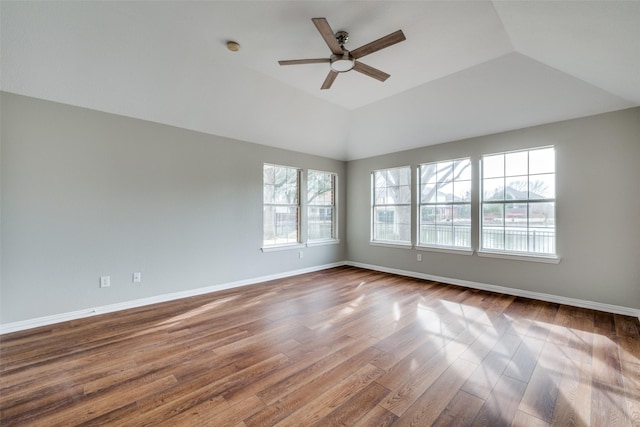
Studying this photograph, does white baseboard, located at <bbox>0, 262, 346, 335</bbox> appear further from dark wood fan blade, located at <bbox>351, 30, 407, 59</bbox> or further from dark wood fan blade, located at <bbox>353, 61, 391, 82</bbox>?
dark wood fan blade, located at <bbox>351, 30, 407, 59</bbox>

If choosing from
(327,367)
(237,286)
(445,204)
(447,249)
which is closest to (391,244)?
(447,249)

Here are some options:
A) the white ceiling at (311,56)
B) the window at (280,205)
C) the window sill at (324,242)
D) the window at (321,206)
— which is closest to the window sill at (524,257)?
the white ceiling at (311,56)

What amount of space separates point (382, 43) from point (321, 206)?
3.94 m

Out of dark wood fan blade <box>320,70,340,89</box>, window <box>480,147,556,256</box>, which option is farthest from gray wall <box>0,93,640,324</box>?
dark wood fan blade <box>320,70,340,89</box>

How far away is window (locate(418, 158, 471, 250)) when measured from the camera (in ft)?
15.5

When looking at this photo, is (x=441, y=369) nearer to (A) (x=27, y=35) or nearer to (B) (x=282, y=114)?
(B) (x=282, y=114)

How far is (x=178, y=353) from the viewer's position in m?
2.46

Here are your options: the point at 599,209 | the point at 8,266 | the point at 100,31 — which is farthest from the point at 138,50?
the point at 599,209

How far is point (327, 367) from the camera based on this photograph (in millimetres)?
2236

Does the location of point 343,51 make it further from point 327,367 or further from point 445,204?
point 445,204

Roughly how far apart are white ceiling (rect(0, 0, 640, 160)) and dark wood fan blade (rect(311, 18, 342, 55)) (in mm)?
334

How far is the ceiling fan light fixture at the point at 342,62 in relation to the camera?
2652mm

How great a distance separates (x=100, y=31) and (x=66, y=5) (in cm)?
28

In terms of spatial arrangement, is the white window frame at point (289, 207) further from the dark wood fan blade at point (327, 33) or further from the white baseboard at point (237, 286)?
the dark wood fan blade at point (327, 33)
